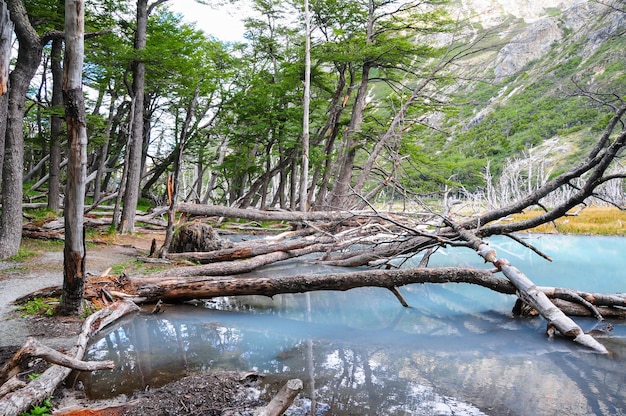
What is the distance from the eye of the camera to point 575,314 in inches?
225

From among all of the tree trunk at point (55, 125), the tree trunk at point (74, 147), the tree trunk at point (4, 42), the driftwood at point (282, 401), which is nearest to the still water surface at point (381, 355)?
the driftwood at point (282, 401)

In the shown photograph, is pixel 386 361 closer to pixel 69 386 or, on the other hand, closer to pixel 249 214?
pixel 69 386

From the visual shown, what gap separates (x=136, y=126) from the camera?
12914 millimetres

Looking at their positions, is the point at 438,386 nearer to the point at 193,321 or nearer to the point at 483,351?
the point at 483,351

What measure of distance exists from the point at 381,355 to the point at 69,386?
3.00 metres

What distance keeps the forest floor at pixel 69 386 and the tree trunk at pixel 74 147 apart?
1.75 feet

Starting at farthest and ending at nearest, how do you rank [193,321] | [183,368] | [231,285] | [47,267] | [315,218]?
[315,218], [47,267], [231,285], [193,321], [183,368]

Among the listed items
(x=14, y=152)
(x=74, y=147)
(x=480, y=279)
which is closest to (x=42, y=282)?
(x=74, y=147)

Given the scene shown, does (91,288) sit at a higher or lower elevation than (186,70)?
lower

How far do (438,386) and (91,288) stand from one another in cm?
489

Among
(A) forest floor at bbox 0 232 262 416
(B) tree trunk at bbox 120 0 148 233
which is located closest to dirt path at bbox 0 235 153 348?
(A) forest floor at bbox 0 232 262 416

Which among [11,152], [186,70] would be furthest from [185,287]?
[186,70]

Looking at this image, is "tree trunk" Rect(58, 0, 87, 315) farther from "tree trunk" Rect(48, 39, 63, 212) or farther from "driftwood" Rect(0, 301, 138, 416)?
"tree trunk" Rect(48, 39, 63, 212)

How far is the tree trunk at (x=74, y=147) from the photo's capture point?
4402mm
